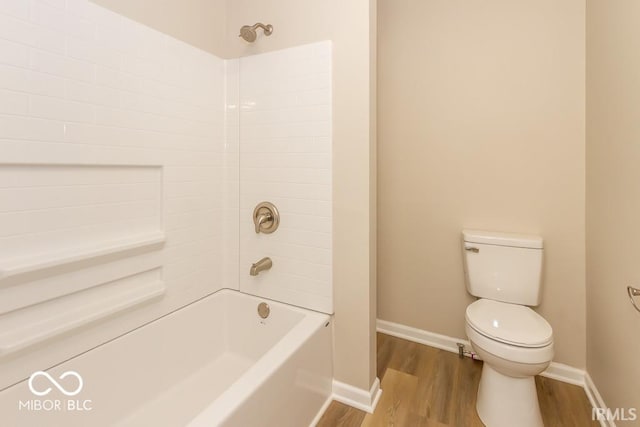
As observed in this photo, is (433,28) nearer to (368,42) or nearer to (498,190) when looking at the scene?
(368,42)

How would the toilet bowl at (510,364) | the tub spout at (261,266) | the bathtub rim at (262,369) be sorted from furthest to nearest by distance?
1. the tub spout at (261,266)
2. the toilet bowl at (510,364)
3. the bathtub rim at (262,369)

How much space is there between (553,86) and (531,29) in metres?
0.35

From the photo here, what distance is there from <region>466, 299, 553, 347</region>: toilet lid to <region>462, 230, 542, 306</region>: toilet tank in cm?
9

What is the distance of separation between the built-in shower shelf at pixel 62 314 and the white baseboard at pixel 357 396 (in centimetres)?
107

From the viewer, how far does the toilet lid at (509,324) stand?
1.31m

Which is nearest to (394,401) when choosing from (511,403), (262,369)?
(511,403)

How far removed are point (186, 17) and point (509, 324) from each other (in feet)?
7.39

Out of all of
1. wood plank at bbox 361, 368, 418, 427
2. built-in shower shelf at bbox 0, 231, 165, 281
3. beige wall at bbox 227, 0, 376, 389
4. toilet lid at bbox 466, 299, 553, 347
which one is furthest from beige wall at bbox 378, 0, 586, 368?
built-in shower shelf at bbox 0, 231, 165, 281

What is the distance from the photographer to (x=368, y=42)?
4.67 feet

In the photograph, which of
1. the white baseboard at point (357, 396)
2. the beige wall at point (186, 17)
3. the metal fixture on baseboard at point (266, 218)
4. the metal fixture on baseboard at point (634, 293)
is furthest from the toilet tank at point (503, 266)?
the beige wall at point (186, 17)

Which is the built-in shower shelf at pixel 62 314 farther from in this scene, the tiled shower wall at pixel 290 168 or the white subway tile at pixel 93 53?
the white subway tile at pixel 93 53

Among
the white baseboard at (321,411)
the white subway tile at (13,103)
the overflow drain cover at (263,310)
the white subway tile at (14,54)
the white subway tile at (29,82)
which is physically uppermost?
the white subway tile at (14,54)

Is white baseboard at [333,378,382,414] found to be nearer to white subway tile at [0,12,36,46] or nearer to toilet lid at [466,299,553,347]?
toilet lid at [466,299,553,347]

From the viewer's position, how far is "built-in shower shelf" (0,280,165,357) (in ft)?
3.32
